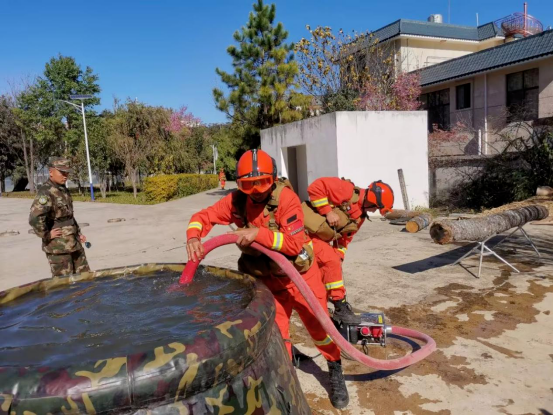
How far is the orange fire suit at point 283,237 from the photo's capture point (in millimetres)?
2607

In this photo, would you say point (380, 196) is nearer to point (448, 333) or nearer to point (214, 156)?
point (448, 333)

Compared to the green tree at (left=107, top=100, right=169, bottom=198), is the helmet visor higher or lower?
lower

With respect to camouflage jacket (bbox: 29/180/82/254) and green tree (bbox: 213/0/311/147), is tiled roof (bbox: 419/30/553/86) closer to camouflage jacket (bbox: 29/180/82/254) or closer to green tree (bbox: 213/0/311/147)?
green tree (bbox: 213/0/311/147)

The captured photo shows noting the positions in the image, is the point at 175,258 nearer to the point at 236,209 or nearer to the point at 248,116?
the point at 236,209

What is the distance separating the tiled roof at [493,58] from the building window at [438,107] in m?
1.03

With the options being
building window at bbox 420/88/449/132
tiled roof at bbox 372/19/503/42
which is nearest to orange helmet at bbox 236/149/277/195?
building window at bbox 420/88/449/132

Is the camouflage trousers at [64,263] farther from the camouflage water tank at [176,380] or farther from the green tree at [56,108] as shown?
the green tree at [56,108]

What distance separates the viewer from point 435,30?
22547 millimetres

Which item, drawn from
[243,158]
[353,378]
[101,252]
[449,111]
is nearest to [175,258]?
[101,252]

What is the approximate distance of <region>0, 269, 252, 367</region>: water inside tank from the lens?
1.45m

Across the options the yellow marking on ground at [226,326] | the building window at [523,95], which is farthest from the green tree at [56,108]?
the yellow marking on ground at [226,326]

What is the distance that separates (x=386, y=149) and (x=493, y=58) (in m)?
8.65

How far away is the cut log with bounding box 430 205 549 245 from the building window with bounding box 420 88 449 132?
1452 centimetres

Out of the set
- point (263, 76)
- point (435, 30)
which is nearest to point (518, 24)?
point (435, 30)
